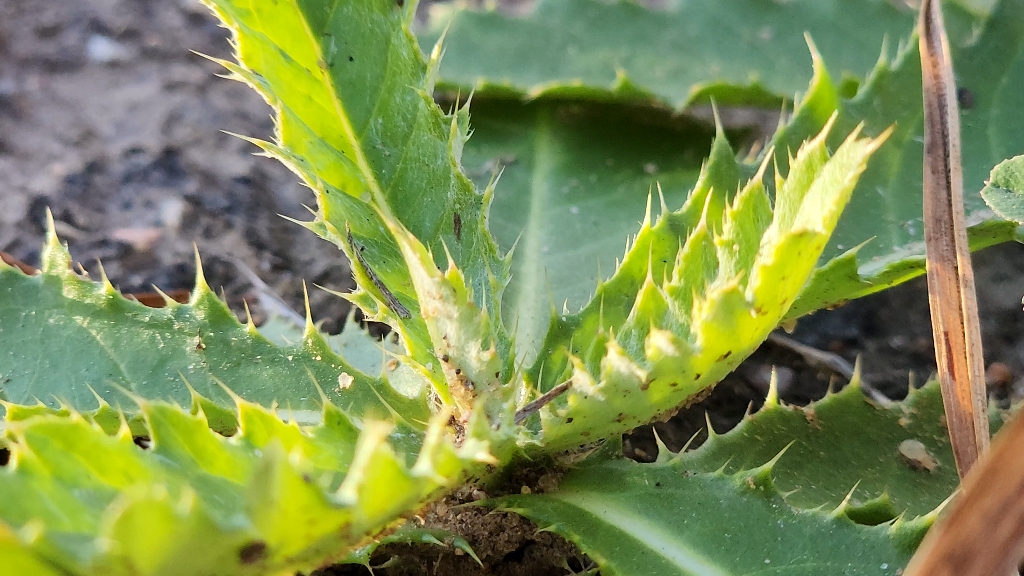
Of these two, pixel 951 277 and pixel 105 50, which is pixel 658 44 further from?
pixel 105 50

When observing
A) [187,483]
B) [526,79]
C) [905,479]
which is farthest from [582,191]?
[187,483]

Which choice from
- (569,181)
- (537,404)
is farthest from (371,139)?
(569,181)

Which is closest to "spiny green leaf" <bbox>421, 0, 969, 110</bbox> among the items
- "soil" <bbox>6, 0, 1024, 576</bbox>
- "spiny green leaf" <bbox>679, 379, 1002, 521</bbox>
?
"soil" <bbox>6, 0, 1024, 576</bbox>

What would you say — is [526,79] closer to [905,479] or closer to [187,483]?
[905,479]

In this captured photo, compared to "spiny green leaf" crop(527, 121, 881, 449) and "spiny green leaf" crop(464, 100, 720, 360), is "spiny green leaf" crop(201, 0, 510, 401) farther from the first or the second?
"spiny green leaf" crop(464, 100, 720, 360)

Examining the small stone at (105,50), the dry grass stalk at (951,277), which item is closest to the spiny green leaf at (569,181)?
the dry grass stalk at (951,277)
